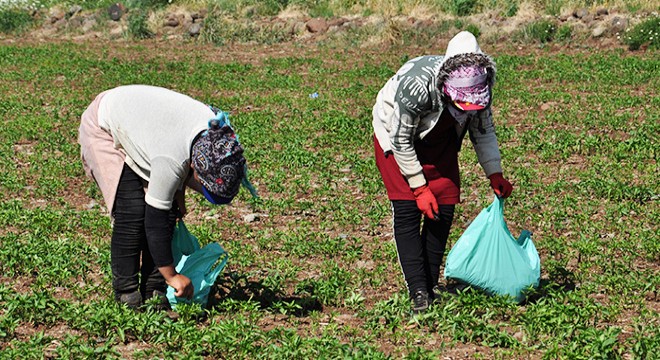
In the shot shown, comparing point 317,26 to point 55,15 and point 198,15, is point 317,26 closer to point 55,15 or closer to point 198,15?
point 198,15

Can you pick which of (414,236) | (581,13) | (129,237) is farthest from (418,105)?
(581,13)

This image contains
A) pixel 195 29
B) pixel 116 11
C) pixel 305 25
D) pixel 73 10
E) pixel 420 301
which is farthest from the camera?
pixel 73 10

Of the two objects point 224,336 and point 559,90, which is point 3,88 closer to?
point 559,90

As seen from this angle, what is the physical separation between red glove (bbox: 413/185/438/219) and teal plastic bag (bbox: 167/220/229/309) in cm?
119

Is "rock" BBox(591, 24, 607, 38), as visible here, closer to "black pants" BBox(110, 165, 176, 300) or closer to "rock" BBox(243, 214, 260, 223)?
"rock" BBox(243, 214, 260, 223)

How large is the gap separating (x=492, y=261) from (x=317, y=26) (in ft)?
50.6

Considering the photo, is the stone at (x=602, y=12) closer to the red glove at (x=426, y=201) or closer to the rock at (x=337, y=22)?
the rock at (x=337, y=22)

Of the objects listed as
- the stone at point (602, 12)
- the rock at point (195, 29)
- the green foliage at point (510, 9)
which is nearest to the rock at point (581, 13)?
the stone at point (602, 12)

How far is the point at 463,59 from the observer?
496 centimetres

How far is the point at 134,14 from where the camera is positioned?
75.2 feet

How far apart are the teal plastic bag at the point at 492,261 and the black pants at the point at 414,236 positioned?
152 mm

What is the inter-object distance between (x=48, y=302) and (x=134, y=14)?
60.0 feet

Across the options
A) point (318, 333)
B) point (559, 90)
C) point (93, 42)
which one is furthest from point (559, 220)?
point (93, 42)

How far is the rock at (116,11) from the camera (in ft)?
78.0
